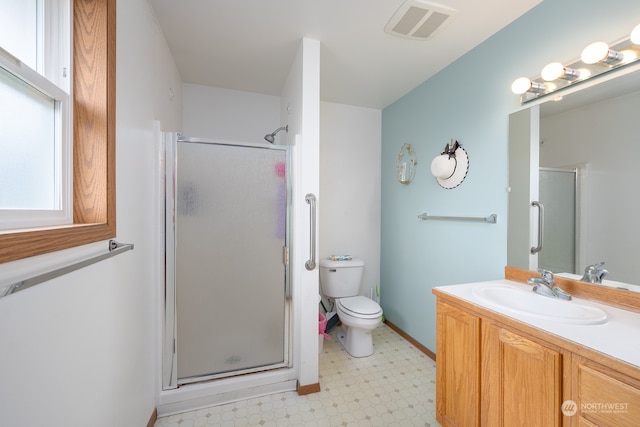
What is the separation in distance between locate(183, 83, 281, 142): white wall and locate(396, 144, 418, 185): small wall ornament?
134 centimetres

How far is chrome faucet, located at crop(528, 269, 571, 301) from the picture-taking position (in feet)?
4.13

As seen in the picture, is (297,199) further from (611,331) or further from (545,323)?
(611,331)

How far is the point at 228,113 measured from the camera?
257 cm

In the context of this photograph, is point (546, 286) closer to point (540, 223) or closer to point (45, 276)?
point (540, 223)

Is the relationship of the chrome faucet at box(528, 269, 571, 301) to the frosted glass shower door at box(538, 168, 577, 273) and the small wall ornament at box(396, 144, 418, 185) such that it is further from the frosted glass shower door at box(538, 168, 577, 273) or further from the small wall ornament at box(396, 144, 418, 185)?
the small wall ornament at box(396, 144, 418, 185)

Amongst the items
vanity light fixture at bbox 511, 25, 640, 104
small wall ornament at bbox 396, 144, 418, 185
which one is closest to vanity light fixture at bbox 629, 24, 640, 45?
vanity light fixture at bbox 511, 25, 640, 104

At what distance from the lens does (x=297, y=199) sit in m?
1.81

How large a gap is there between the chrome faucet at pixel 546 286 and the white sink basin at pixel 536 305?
0.02 m

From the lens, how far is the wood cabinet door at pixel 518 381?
2.99 ft

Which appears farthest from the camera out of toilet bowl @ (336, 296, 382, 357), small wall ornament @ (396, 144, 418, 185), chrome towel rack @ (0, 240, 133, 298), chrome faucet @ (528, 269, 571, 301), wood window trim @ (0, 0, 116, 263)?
small wall ornament @ (396, 144, 418, 185)

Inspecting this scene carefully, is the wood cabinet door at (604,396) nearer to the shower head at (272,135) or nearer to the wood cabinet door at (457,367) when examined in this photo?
the wood cabinet door at (457,367)

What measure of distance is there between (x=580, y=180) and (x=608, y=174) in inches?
4.3

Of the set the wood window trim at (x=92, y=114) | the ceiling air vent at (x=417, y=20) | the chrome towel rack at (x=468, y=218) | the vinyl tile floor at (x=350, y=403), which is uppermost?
the ceiling air vent at (x=417, y=20)

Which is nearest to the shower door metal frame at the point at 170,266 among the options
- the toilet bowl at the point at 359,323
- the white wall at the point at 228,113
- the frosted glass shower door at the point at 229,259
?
the frosted glass shower door at the point at 229,259
